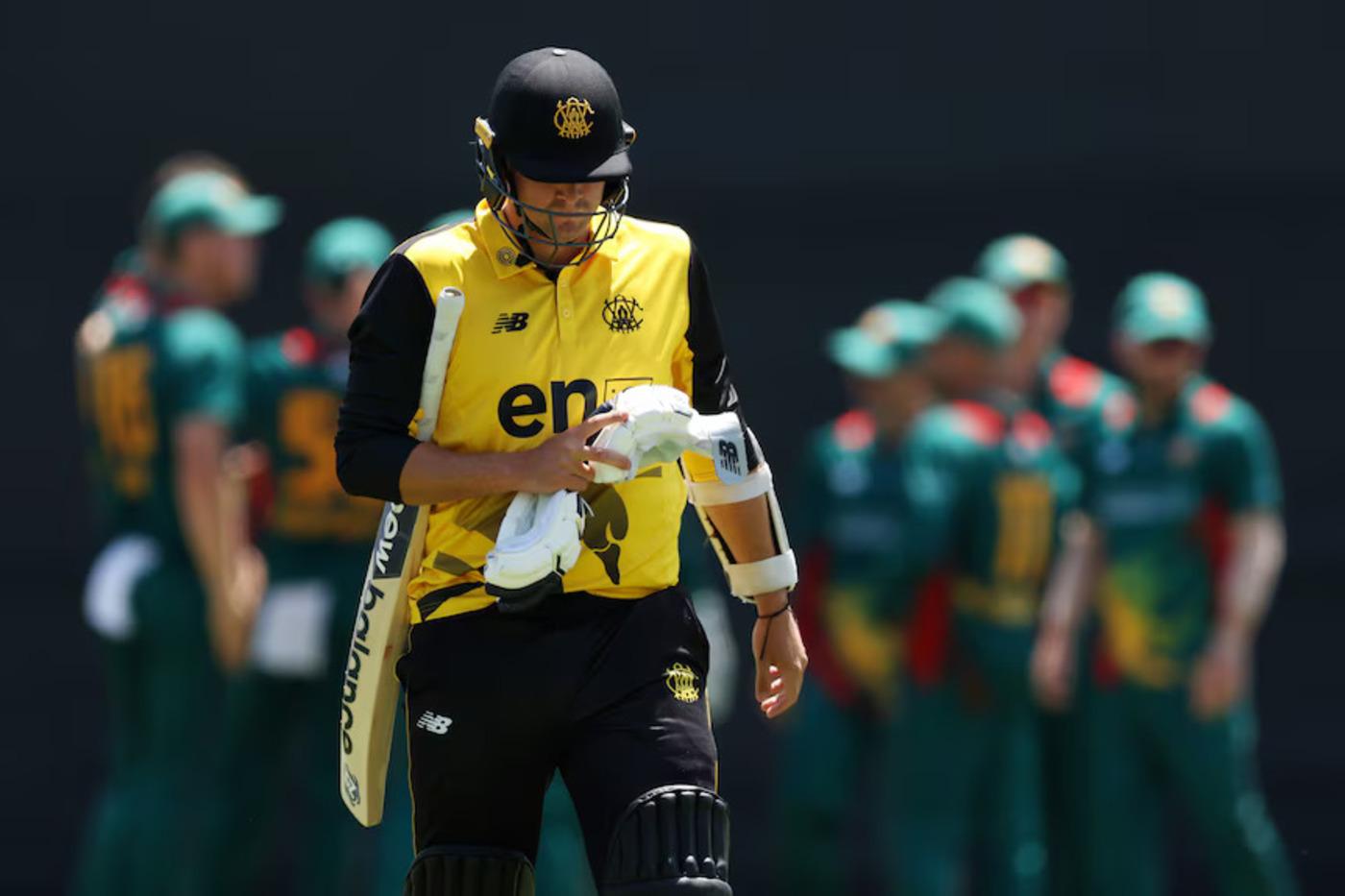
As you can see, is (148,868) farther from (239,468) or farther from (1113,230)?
(1113,230)

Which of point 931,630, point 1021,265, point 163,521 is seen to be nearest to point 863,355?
point 1021,265

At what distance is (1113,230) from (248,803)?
11.3 feet

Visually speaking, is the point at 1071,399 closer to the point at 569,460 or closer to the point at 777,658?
the point at 777,658

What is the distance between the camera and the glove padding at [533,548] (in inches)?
142

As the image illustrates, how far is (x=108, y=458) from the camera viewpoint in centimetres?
675

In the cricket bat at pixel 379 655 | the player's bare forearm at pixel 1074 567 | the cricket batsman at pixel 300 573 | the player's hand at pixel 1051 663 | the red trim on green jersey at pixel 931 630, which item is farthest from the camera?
the player's bare forearm at pixel 1074 567

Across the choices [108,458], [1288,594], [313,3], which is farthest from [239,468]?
[1288,594]

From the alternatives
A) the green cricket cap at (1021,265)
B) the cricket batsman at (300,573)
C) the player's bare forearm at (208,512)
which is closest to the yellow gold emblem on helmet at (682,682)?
the player's bare forearm at (208,512)

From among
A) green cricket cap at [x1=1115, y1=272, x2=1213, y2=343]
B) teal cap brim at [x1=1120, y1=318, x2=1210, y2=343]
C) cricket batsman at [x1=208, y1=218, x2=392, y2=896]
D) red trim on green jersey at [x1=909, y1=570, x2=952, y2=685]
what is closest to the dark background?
green cricket cap at [x1=1115, y1=272, x2=1213, y2=343]

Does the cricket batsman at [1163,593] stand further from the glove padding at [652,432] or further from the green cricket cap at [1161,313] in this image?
the glove padding at [652,432]

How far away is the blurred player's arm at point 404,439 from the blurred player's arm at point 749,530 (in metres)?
0.41

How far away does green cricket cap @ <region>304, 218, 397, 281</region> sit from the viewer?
279 inches

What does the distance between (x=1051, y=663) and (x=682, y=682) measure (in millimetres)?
3783

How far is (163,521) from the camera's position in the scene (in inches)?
264
